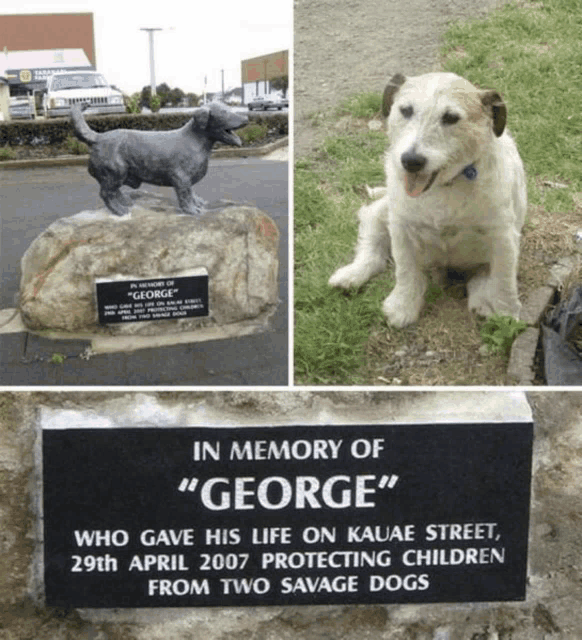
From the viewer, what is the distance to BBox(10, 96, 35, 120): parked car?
4.34 metres

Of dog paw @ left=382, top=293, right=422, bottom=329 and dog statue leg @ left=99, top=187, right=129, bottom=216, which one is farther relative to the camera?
dog paw @ left=382, top=293, right=422, bottom=329

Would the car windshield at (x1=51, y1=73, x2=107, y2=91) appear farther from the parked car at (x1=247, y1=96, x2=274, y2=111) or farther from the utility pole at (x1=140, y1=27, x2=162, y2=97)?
the parked car at (x1=247, y1=96, x2=274, y2=111)

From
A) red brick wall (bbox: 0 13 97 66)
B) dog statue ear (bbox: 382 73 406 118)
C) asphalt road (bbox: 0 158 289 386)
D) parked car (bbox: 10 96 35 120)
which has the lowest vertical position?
asphalt road (bbox: 0 158 289 386)

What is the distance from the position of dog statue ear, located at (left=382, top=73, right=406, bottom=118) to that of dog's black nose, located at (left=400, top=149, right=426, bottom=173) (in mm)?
209

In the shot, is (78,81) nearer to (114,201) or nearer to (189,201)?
(114,201)

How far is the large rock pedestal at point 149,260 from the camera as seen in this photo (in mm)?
4355

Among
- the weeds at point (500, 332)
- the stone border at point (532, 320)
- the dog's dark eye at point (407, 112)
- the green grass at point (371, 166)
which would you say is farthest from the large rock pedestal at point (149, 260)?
the stone border at point (532, 320)

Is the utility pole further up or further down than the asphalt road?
further up

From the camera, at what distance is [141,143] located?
427 cm

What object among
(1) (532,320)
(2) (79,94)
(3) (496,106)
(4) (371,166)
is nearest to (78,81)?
(2) (79,94)

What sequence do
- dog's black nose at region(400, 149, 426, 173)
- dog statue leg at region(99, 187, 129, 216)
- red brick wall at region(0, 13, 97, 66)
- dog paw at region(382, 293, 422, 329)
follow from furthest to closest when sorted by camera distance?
dog paw at region(382, 293, 422, 329) → dog statue leg at region(99, 187, 129, 216) → red brick wall at region(0, 13, 97, 66) → dog's black nose at region(400, 149, 426, 173)

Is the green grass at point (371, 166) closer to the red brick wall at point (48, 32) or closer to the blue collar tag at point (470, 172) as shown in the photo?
the blue collar tag at point (470, 172)

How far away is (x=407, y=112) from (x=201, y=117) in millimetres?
739

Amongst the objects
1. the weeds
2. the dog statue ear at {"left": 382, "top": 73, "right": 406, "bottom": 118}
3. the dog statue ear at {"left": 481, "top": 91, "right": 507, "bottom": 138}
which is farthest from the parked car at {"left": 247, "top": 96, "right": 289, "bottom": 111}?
the weeds
